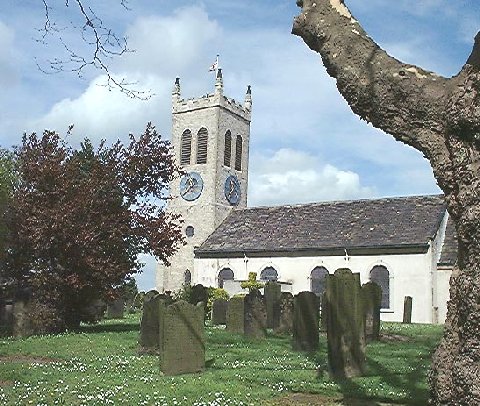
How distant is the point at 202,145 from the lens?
47750mm

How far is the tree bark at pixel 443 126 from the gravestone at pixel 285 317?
12.6 m

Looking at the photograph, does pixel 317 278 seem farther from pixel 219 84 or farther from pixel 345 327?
pixel 345 327

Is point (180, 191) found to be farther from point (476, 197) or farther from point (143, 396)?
point (476, 197)

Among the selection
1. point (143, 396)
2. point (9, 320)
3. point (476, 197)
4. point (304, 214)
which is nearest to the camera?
point (476, 197)

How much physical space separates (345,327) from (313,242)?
23886mm

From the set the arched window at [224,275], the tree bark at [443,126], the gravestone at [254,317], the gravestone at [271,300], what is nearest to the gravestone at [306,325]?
the gravestone at [254,317]

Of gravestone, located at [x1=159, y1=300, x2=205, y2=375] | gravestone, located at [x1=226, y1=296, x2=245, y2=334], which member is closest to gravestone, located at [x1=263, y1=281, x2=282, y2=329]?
gravestone, located at [x1=226, y1=296, x2=245, y2=334]

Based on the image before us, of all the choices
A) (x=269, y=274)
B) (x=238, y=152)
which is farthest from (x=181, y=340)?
(x=238, y=152)

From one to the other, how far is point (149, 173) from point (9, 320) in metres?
5.86

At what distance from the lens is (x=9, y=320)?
17.6m

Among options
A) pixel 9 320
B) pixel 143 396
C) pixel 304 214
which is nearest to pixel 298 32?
pixel 143 396

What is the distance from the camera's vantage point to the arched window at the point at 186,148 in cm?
4844

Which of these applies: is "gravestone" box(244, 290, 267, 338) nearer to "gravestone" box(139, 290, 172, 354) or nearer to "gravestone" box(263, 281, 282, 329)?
"gravestone" box(139, 290, 172, 354)

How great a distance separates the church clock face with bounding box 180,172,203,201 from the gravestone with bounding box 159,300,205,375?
36137mm
